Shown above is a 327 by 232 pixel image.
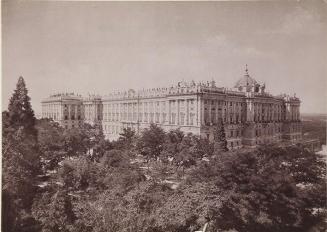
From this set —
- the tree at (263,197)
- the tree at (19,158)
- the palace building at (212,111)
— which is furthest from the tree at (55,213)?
the palace building at (212,111)

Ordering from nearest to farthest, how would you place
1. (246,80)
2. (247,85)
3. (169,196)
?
1. (169,196)
2. (246,80)
3. (247,85)

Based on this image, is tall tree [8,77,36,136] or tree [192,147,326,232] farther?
tall tree [8,77,36,136]

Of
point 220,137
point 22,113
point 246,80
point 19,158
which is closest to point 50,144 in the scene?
point 22,113

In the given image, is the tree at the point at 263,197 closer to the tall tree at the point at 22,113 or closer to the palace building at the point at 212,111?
the palace building at the point at 212,111

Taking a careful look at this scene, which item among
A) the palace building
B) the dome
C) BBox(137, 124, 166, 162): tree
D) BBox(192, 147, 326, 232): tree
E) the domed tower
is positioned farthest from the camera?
BBox(137, 124, 166, 162): tree

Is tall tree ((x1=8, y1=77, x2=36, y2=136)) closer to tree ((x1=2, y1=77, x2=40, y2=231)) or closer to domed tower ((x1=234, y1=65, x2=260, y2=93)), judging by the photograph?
tree ((x1=2, y1=77, x2=40, y2=231))

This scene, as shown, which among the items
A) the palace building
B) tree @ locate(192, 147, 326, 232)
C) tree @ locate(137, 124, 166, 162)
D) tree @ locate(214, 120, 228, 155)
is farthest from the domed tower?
tree @ locate(192, 147, 326, 232)

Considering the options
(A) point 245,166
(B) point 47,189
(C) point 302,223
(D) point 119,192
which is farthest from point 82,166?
(C) point 302,223

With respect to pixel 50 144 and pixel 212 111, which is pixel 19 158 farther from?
pixel 212 111
